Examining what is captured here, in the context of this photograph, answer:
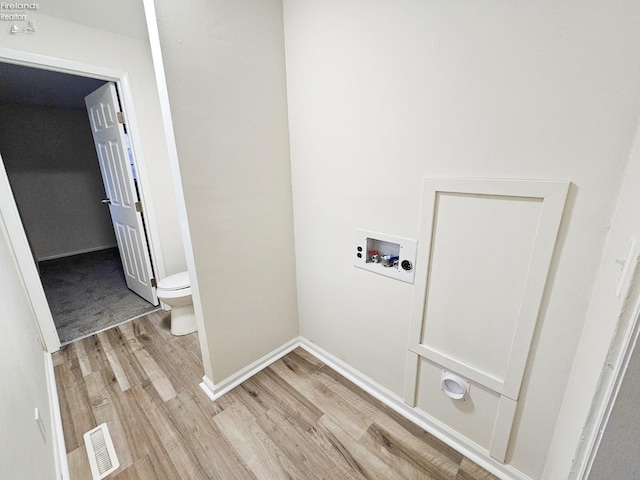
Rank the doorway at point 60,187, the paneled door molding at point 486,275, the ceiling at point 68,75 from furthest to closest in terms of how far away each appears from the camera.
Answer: the doorway at point 60,187 < the ceiling at point 68,75 < the paneled door molding at point 486,275

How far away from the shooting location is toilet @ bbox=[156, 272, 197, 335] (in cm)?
209

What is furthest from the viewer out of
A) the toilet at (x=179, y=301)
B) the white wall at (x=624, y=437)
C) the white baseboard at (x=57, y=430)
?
the toilet at (x=179, y=301)

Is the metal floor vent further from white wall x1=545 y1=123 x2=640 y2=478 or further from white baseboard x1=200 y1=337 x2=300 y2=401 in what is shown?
white wall x1=545 y1=123 x2=640 y2=478

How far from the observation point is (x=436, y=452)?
4.13 ft

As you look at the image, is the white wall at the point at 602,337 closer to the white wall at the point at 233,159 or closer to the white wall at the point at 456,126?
the white wall at the point at 456,126

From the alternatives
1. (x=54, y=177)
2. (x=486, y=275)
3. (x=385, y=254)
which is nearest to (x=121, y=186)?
(x=385, y=254)

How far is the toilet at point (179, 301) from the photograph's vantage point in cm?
209

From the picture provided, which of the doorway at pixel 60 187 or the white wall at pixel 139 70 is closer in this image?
the white wall at pixel 139 70

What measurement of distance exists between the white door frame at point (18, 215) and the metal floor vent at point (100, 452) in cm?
109

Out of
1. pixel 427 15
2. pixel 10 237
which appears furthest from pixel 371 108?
pixel 10 237

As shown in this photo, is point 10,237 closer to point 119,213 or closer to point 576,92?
point 119,213

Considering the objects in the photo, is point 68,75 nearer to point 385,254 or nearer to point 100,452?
point 100,452

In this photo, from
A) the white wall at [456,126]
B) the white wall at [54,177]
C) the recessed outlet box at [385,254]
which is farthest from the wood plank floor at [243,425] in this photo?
the white wall at [54,177]

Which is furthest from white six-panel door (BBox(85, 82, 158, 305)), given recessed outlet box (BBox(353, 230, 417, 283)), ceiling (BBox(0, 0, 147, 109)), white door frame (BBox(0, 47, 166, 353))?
recessed outlet box (BBox(353, 230, 417, 283))
